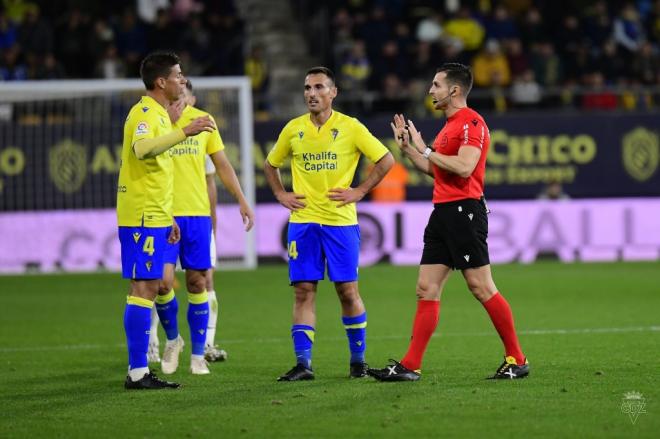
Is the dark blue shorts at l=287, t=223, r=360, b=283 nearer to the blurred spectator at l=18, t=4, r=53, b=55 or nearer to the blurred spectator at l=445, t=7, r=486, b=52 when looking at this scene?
the blurred spectator at l=18, t=4, r=53, b=55

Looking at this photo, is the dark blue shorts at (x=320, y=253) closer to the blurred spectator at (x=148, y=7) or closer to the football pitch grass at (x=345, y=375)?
the football pitch grass at (x=345, y=375)

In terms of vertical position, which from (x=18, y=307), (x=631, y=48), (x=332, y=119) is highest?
(x=631, y=48)

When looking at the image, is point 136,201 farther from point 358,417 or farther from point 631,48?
point 631,48

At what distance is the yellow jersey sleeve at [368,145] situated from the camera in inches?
361

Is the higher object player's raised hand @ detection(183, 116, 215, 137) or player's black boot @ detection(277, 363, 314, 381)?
player's raised hand @ detection(183, 116, 215, 137)

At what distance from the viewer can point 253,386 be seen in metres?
8.73

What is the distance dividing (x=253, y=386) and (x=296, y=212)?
136 cm

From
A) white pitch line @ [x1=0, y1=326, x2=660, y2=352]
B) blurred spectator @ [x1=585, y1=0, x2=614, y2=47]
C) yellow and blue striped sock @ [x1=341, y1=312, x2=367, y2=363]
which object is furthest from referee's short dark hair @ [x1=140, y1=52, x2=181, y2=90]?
blurred spectator @ [x1=585, y1=0, x2=614, y2=47]

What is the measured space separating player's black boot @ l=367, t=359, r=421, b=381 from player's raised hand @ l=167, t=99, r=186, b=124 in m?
2.41

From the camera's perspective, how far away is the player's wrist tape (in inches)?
324

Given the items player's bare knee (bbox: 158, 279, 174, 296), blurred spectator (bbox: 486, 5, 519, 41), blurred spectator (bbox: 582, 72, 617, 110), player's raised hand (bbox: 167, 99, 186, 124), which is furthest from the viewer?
blurred spectator (bbox: 486, 5, 519, 41)

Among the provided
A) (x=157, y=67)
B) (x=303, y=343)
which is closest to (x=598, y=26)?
(x=303, y=343)

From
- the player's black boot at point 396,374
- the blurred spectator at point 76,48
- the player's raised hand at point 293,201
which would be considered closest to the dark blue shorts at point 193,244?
the player's raised hand at point 293,201

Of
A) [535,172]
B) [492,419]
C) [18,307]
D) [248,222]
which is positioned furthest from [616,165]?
[492,419]
